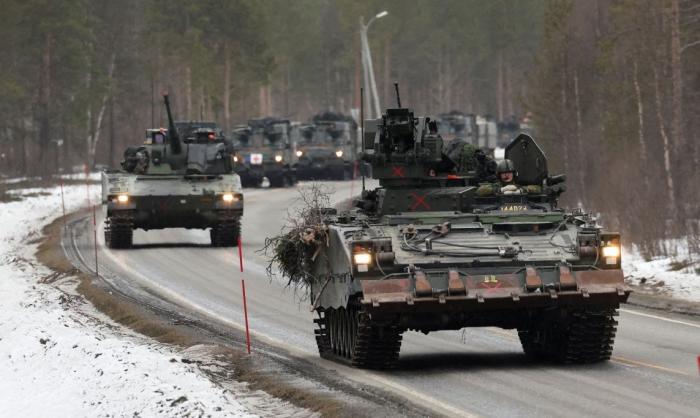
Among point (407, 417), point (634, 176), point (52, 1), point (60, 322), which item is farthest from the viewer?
point (52, 1)

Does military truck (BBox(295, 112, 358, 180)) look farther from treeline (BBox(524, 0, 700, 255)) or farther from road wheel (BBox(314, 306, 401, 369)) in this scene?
road wheel (BBox(314, 306, 401, 369))

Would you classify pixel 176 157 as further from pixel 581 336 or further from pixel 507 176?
pixel 581 336

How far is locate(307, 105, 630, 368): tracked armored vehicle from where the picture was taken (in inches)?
566

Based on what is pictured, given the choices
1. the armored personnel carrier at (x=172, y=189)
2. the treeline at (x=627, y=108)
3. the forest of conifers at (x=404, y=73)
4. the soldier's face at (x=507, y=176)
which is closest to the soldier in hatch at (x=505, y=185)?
the soldier's face at (x=507, y=176)

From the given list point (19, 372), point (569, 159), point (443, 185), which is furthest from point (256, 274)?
point (569, 159)

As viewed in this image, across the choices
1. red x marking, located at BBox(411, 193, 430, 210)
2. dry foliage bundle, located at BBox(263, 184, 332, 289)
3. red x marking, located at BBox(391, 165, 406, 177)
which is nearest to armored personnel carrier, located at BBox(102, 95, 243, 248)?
dry foliage bundle, located at BBox(263, 184, 332, 289)

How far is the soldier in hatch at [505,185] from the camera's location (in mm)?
16188

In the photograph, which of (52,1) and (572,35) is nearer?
(572,35)

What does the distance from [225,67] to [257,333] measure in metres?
70.4

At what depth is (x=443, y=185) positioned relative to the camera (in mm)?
16703

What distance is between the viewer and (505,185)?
54.2 feet

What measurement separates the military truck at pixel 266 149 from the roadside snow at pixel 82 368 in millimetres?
34188

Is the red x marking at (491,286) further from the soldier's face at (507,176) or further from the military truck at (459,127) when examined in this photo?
the military truck at (459,127)

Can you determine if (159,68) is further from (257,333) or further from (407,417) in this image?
(407,417)
